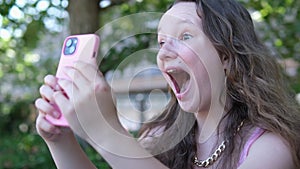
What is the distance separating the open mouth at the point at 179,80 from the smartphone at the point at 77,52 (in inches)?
9.1

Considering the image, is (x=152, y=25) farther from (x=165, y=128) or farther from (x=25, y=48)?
(x=25, y=48)

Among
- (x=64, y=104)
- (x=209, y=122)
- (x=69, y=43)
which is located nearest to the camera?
(x=64, y=104)

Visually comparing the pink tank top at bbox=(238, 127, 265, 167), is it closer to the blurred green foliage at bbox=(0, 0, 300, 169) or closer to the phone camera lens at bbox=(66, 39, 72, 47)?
the phone camera lens at bbox=(66, 39, 72, 47)

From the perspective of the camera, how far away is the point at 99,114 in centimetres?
82

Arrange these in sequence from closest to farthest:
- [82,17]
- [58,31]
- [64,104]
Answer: [64,104] → [82,17] → [58,31]

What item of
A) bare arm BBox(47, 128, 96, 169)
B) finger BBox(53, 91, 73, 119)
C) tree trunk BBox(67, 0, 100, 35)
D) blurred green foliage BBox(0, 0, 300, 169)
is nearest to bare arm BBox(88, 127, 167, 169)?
finger BBox(53, 91, 73, 119)

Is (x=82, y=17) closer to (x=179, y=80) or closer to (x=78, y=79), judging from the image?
(x=179, y=80)

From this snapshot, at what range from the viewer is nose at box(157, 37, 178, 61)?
1020mm

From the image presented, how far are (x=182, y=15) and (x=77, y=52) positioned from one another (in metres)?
0.30

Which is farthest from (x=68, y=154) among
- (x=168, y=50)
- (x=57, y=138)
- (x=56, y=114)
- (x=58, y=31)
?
(x=58, y=31)

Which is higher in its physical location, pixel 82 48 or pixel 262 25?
pixel 82 48

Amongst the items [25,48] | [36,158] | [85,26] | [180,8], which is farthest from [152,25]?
[25,48]

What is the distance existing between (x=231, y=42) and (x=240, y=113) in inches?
6.2

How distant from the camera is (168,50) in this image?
1026mm
